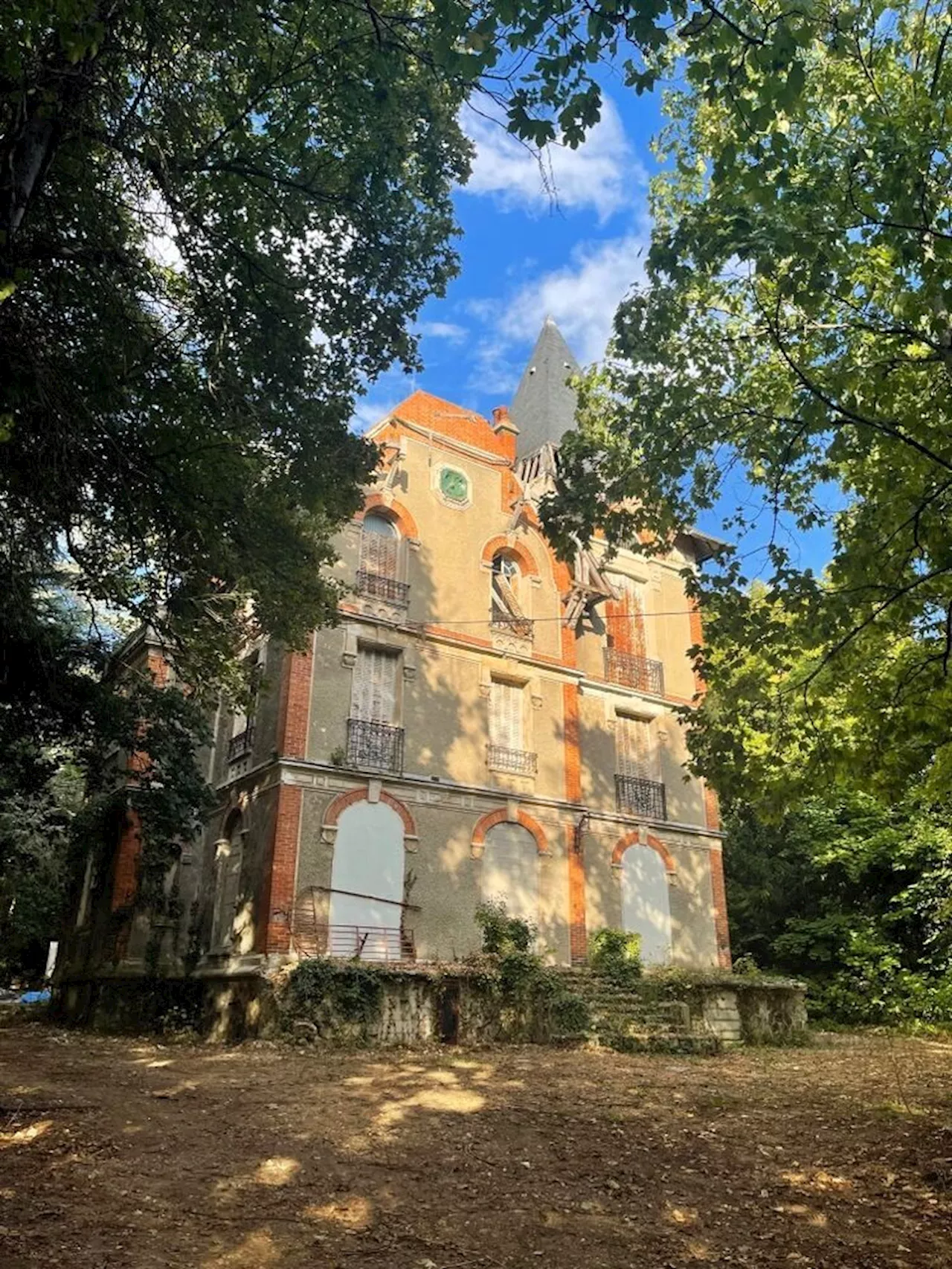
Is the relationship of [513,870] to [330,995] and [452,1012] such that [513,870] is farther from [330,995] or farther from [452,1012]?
[330,995]

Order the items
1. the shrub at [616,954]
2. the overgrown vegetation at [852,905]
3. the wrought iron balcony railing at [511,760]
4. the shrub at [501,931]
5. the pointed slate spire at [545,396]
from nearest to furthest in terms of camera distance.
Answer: the shrub at [501,931], the shrub at [616,954], the wrought iron balcony railing at [511,760], the overgrown vegetation at [852,905], the pointed slate spire at [545,396]

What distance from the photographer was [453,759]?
19.0m

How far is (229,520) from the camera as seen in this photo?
9953mm

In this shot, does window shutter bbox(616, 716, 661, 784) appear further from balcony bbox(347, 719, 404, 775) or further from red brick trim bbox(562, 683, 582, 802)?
balcony bbox(347, 719, 404, 775)

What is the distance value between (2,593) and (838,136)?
903 cm

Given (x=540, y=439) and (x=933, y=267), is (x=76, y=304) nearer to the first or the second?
(x=933, y=267)

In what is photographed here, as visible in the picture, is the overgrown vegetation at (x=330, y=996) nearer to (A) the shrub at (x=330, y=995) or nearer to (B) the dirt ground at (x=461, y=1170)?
(A) the shrub at (x=330, y=995)

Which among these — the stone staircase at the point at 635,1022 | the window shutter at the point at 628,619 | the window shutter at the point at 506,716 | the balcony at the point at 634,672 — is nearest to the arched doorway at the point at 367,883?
the window shutter at the point at 506,716

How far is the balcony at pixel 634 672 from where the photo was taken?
73.5 feet

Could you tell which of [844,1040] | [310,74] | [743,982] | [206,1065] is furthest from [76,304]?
[844,1040]

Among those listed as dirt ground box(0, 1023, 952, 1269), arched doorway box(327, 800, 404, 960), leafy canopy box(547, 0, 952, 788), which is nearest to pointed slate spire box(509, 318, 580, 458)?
arched doorway box(327, 800, 404, 960)

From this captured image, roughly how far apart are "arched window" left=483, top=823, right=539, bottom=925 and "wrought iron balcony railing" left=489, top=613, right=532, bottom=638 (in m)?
4.23

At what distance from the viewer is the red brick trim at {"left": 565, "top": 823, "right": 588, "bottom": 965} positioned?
19344 mm

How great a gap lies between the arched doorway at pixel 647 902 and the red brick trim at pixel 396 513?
28.0 ft
